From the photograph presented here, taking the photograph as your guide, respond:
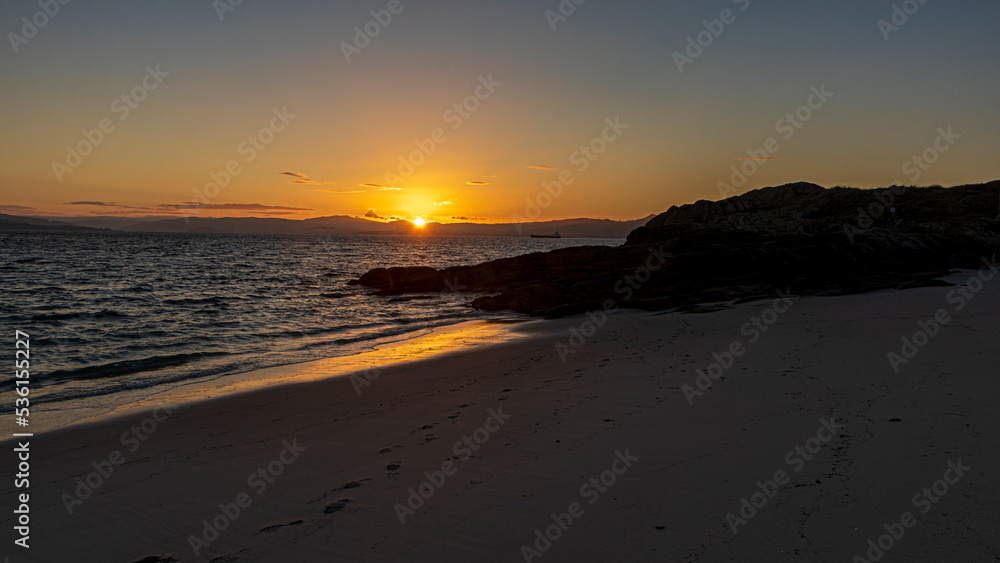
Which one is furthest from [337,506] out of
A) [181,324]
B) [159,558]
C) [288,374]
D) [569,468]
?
[181,324]

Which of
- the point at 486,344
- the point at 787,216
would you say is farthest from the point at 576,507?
the point at 787,216

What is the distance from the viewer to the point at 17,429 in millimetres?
7730

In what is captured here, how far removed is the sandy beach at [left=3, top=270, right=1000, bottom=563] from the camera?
3.83 m

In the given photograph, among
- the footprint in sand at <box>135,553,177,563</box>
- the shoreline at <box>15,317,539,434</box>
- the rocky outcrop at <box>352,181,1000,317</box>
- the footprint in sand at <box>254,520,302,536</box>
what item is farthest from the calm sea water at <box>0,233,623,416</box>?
the footprint in sand at <box>254,520,302,536</box>

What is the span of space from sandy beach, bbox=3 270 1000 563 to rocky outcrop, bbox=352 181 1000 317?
381 inches

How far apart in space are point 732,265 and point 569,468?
19.4 metres

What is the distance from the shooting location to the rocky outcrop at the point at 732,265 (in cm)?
1905

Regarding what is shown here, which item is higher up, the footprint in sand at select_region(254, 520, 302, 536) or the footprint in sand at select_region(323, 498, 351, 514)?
the footprint in sand at select_region(323, 498, 351, 514)

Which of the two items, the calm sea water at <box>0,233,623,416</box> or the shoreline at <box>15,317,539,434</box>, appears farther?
the calm sea water at <box>0,233,623,416</box>

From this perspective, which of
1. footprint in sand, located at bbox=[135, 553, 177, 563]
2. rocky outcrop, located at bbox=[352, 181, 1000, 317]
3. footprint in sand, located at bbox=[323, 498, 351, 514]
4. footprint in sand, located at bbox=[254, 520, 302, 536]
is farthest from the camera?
rocky outcrop, located at bbox=[352, 181, 1000, 317]

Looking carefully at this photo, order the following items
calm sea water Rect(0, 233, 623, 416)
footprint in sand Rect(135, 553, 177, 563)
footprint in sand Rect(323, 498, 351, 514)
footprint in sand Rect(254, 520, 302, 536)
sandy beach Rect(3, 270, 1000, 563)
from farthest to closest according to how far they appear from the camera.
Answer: calm sea water Rect(0, 233, 623, 416) < footprint in sand Rect(323, 498, 351, 514) < footprint in sand Rect(254, 520, 302, 536) < footprint in sand Rect(135, 553, 177, 563) < sandy beach Rect(3, 270, 1000, 563)

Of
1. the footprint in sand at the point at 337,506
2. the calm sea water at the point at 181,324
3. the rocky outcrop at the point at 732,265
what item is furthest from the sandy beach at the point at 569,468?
the rocky outcrop at the point at 732,265

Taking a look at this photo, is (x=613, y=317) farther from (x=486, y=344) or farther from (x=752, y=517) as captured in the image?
(x=752, y=517)

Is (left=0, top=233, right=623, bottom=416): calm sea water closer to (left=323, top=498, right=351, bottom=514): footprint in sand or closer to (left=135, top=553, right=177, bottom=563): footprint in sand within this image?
(left=135, top=553, right=177, bottom=563): footprint in sand
